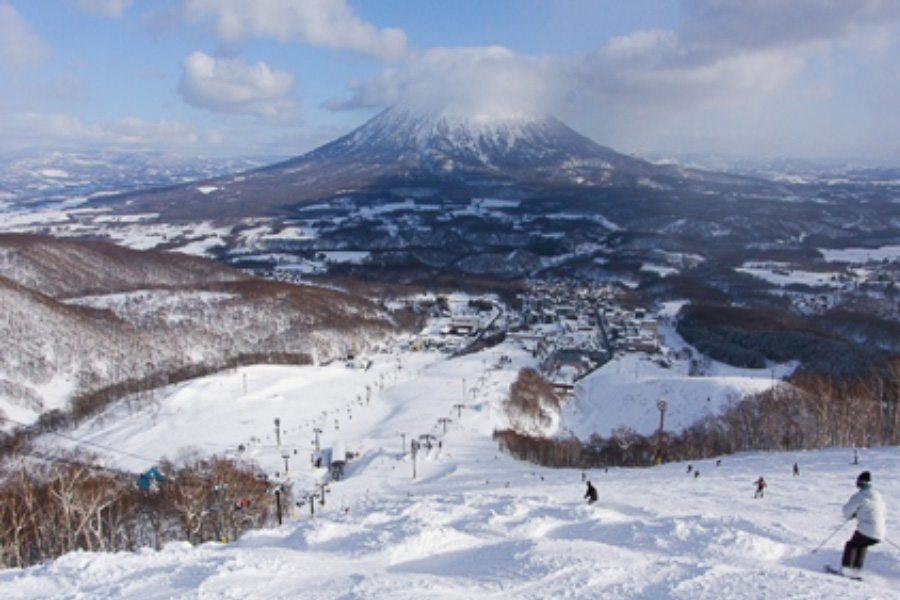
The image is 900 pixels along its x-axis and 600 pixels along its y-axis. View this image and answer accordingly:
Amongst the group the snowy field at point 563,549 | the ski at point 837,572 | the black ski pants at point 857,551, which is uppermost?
the black ski pants at point 857,551

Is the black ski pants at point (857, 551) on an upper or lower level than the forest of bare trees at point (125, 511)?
upper

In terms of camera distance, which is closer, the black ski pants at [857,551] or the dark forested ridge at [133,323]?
the black ski pants at [857,551]

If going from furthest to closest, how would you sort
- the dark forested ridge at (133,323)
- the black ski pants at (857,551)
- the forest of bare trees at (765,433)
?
1. the dark forested ridge at (133,323)
2. the forest of bare trees at (765,433)
3. the black ski pants at (857,551)

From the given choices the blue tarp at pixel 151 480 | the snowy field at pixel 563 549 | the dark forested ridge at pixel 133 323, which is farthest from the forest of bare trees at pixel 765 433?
the dark forested ridge at pixel 133 323

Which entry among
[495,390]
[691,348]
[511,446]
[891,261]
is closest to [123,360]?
[495,390]

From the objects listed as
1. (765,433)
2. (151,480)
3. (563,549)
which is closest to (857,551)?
(563,549)

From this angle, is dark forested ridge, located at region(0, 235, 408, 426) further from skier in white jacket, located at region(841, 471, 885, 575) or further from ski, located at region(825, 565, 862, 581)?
skier in white jacket, located at region(841, 471, 885, 575)

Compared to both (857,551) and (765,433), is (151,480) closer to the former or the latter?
(857,551)

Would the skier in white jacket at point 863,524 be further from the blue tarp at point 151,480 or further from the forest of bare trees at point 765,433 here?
the blue tarp at point 151,480
